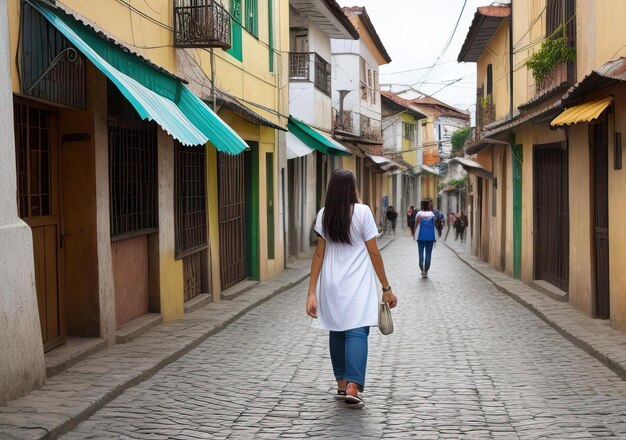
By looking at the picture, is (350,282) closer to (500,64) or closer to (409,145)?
(500,64)

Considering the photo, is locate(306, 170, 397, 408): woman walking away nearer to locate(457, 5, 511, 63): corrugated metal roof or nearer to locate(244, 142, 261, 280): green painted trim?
locate(244, 142, 261, 280): green painted trim

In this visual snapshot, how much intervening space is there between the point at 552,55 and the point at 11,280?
9.90 metres

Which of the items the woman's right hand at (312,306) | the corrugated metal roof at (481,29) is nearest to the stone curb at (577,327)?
the woman's right hand at (312,306)

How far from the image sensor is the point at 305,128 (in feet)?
73.0

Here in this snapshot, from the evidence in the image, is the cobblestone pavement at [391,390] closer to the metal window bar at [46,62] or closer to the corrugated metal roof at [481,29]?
the metal window bar at [46,62]

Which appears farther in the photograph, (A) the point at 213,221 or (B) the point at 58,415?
(A) the point at 213,221

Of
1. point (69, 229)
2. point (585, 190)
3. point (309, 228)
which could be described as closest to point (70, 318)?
point (69, 229)

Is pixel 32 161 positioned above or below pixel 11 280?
above

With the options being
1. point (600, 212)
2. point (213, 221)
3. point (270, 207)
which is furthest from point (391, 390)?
point (270, 207)

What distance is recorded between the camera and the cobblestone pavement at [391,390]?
21.1 ft

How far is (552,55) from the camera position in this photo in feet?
46.4

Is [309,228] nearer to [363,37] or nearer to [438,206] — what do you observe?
[363,37]

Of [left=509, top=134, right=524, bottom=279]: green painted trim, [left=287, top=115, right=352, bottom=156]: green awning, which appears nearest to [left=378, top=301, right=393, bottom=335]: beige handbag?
[left=509, top=134, right=524, bottom=279]: green painted trim

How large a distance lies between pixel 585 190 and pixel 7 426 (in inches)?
344
